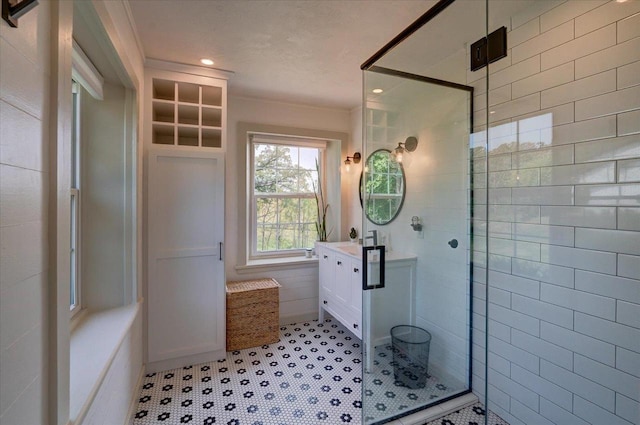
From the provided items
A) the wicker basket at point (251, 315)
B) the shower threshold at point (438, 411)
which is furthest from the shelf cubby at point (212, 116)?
the shower threshold at point (438, 411)

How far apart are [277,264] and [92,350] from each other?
1885 mm

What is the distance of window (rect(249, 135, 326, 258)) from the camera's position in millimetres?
3305

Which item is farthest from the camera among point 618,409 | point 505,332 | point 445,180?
point 445,180

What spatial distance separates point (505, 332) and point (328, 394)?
4.11ft

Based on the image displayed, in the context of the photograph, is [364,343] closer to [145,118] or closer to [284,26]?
[284,26]

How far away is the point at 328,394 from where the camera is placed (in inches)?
80.0

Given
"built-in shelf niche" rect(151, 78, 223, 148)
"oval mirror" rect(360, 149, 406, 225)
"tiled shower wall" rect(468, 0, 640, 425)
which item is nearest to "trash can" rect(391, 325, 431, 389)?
"tiled shower wall" rect(468, 0, 640, 425)

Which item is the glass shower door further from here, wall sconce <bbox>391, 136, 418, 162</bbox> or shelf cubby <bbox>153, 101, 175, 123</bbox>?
shelf cubby <bbox>153, 101, 175, 123</bbox>

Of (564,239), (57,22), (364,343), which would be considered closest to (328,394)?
(364,343)

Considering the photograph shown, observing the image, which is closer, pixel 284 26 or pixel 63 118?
pixel 63 118

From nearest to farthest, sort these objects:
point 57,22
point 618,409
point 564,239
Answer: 1. point 57,22
2. point 618,409
3. point 564,239

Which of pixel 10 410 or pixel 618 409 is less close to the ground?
pixel 10 410

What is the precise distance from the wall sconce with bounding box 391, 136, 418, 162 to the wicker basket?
166cm

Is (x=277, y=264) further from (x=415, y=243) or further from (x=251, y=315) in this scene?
(x=415, y=243)
